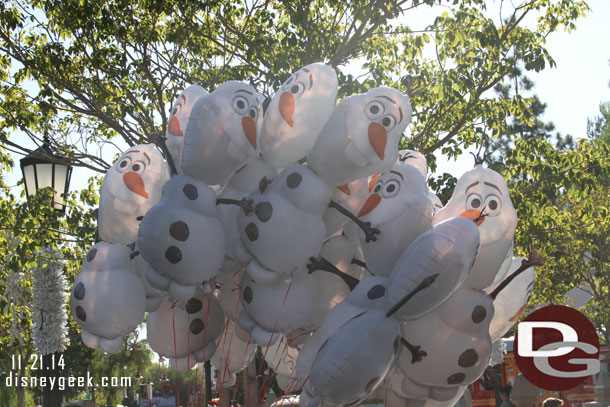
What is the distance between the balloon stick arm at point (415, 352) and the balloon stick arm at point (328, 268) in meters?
0.47

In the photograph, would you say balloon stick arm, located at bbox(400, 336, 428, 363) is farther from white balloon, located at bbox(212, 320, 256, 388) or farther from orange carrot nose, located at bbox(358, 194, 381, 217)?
white balloon, located at bbox(212, 320, 256, 388)

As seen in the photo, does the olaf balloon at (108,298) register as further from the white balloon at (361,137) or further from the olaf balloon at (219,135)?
the white balloon at (361,137)

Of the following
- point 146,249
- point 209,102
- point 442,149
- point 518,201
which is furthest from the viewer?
point 442,149

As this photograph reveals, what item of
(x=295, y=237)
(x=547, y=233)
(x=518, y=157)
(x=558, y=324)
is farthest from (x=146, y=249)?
(x=547, y=233)

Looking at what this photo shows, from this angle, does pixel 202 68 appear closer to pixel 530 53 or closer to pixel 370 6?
pixel 370 6

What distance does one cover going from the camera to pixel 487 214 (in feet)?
11.3

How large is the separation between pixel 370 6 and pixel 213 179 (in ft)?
14.5

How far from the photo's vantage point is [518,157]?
719cm

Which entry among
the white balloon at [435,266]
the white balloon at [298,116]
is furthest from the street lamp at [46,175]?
the white balloon at [435,266]

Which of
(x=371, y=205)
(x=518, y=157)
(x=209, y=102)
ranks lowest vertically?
(x=371, y=205)

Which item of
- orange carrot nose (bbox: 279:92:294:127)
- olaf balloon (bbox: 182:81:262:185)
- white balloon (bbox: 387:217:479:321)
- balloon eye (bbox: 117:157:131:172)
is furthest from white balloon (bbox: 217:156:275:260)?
white balloon (bbox: 387:217:479:321)

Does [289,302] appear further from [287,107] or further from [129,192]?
[129,192]

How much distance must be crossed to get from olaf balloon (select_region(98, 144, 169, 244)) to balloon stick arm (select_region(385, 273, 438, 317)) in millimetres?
1743

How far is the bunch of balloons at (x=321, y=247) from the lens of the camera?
2.89m
